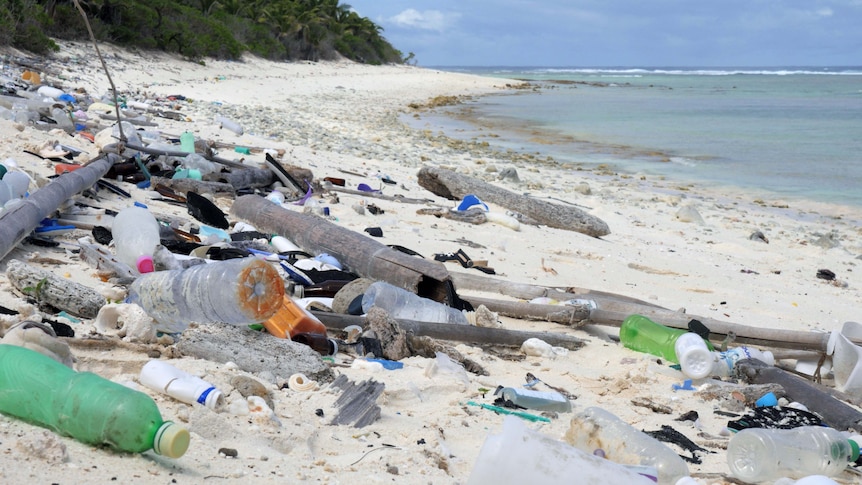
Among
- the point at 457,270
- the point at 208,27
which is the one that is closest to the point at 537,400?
the point at 457,270

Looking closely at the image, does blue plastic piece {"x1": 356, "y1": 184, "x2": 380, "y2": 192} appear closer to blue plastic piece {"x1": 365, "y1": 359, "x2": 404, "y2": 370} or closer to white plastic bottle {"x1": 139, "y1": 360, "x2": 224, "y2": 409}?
blue plastic piece {"x1": 365, "y1": 359, "x2": 404, "y2": 370}

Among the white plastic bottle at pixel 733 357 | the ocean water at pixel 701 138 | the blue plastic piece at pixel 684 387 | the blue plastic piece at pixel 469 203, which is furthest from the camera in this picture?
the ocean water at pixel 701 138

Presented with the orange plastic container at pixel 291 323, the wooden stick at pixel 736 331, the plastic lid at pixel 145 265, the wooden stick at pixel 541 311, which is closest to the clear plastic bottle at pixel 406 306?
the wooden stick at pixel 541 311

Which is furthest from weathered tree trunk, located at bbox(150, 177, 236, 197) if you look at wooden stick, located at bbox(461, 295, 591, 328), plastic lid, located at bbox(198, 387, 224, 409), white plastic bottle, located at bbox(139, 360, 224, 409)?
plastic lid, located at bbox(198, 387, 224, 409)

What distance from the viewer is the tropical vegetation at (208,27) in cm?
1770

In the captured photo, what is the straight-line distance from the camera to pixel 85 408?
1.94m

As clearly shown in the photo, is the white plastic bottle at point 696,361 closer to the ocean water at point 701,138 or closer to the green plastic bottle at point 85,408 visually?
the green plastic bottle at point 85,408

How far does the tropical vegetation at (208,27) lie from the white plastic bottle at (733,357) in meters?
15.5

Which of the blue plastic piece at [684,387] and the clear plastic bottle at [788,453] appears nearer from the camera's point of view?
the clear plastic bottle at [788,453]

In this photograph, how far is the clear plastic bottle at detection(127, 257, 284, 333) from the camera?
3.14 m

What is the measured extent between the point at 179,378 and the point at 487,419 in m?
1.12

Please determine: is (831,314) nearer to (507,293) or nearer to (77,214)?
(507,293)

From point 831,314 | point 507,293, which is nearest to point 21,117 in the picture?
point 507,293

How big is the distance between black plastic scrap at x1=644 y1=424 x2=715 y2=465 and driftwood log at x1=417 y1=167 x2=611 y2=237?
4.88m
